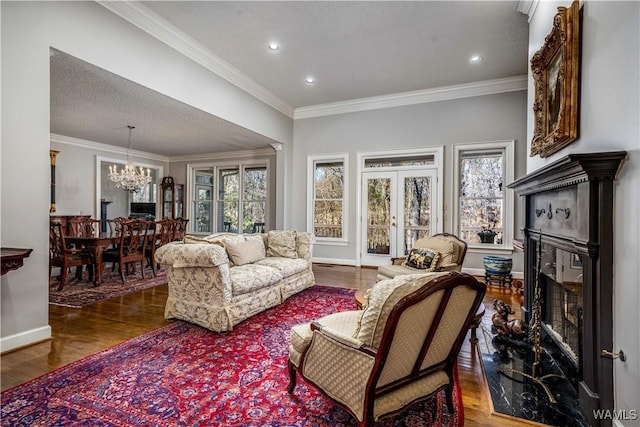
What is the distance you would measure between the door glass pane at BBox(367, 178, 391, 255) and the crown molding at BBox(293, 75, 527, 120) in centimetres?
148

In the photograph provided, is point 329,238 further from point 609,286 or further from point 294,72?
point 609,286

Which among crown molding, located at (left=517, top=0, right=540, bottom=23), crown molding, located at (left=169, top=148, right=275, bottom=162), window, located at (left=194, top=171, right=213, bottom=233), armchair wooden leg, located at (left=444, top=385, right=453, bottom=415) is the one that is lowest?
armchair wooden leg, located at (left=444, top=385, right=453, bottom=415)

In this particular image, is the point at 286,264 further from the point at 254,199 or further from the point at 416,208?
the point at 254,199

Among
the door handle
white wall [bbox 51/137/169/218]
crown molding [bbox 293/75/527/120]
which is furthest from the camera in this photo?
white wall [bbox 51/137/169/218]

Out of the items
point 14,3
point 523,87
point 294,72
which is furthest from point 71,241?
point 523,87

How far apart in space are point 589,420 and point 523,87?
4.96 meters

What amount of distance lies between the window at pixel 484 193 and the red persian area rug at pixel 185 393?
397 centimetres

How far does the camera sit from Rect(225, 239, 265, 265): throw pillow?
370 cm

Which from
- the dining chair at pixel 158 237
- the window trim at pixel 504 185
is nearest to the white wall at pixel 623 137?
the window trim at pixel 504 185

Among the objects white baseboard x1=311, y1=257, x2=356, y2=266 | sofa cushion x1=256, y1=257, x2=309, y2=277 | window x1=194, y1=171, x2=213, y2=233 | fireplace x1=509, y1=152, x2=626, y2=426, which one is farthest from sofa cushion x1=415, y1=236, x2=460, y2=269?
window x1=194, y1=171, x2=213, y2=233

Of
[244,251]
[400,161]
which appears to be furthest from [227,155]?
[244,251]

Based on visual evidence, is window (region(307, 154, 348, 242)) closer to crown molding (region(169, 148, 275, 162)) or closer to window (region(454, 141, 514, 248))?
crown molding (region(169, 148, 275, 162))

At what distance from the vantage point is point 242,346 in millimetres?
2615

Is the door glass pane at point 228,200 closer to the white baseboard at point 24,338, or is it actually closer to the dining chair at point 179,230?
the dining chair at point 179,230
